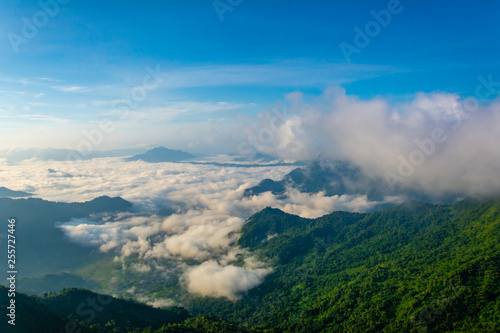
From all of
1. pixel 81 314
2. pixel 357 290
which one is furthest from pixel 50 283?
pixel 357 290

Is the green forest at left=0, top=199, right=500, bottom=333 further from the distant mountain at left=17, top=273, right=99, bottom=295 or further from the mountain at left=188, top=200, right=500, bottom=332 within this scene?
the distant mountain at left=17, top=273, right=99, bottom=295

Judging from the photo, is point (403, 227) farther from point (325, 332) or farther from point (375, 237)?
point (325, 332)

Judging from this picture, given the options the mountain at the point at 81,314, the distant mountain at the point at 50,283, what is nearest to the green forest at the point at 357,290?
the mountain at the point at 81,314

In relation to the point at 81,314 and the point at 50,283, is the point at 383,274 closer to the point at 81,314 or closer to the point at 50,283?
the point at 81,314

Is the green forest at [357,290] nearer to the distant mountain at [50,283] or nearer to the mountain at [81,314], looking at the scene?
the mountain at [81,314]

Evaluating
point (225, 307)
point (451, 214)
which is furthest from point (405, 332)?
point (451, 214)

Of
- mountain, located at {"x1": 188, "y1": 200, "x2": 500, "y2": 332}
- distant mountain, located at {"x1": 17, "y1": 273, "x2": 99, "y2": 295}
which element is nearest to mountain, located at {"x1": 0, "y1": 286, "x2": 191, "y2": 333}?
mountain, located at {"x1": 188, "y1": 200, "x2": 500, "y2": 332}

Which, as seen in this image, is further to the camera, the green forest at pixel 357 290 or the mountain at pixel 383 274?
the mountain at pixel 383 274
